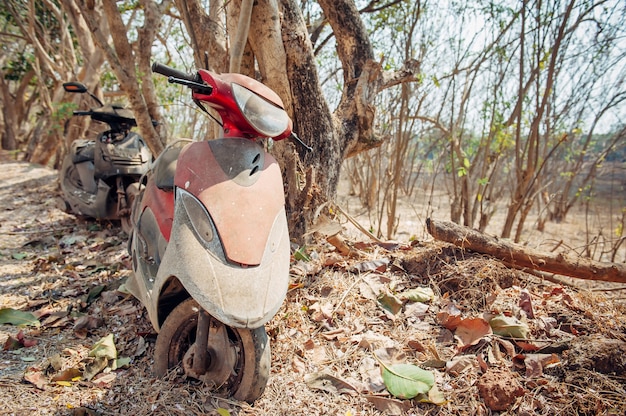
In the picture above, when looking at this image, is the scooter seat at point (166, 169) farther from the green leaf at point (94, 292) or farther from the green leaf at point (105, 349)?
the green leaf at point (94, 292)

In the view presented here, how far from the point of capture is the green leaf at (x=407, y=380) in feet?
5.38

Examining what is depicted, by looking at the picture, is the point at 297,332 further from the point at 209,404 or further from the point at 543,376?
the point at 543,376

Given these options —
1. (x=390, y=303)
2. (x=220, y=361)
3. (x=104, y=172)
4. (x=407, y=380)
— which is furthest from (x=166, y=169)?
(x=104, y=172)

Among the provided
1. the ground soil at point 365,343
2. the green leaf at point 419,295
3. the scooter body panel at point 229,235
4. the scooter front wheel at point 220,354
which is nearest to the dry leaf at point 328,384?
the ground soil at point 365,343

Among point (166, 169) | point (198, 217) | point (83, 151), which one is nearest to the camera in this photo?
point (198, 217)

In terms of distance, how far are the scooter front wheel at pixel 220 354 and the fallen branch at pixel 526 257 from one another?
4.41ft

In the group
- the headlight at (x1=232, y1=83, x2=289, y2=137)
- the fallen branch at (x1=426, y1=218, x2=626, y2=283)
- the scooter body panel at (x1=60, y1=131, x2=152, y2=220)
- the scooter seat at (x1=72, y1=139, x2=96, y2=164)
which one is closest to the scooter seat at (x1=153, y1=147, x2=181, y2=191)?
the headlight at (x1=232, y1=83, x2=289, y2=137)

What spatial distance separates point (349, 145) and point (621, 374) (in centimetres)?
205

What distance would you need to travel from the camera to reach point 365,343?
6.36 ft

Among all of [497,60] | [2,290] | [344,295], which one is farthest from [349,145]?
[497,60]

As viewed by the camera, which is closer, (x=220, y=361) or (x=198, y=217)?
(x=198, y=217)

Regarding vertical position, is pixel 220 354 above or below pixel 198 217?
below

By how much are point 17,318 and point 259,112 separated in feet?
5.95

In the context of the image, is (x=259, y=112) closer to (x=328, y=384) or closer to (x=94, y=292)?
(x=328, y=384)
